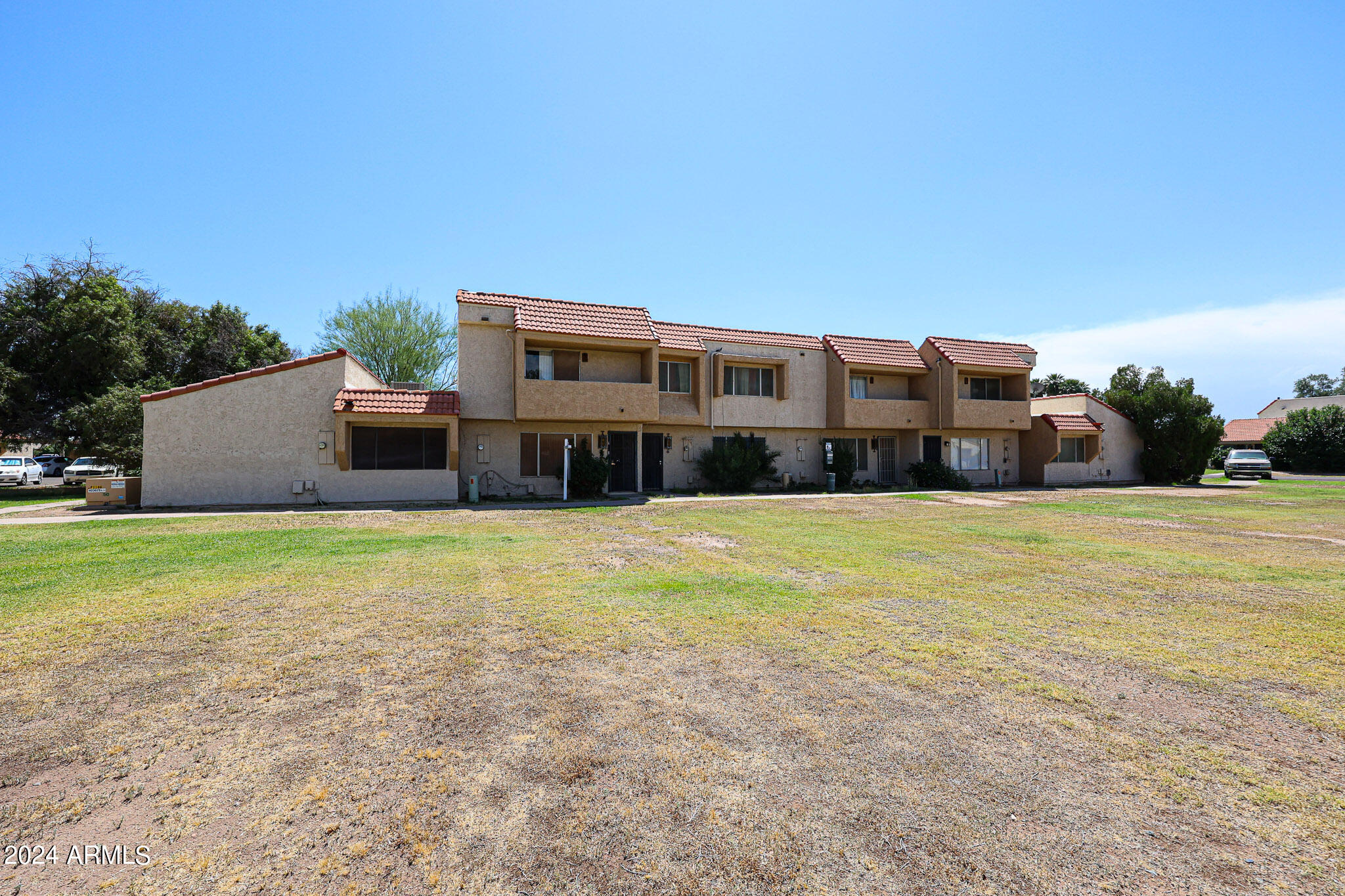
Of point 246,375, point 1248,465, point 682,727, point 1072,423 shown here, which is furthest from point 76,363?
point 1248,465

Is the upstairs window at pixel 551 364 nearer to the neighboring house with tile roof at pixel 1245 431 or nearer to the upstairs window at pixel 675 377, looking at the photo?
the upstairs window at pixel 675 377

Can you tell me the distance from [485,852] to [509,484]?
1993 centimetres

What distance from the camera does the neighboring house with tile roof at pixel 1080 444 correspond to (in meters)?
30.9

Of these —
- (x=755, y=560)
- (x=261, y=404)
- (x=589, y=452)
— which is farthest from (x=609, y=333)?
(x=755, y=560)

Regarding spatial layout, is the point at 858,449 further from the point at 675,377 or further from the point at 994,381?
the point at 675,377

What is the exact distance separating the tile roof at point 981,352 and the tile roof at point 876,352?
3.78 feet

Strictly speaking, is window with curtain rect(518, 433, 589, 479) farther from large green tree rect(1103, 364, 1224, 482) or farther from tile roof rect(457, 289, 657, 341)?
large green tree rect(1103, 364, 1224, 482)

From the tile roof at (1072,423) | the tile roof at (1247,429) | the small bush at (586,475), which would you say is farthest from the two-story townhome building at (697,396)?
the tile roof at (1247,429)

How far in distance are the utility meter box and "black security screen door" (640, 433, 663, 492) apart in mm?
16757

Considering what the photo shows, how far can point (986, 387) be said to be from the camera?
30.5m

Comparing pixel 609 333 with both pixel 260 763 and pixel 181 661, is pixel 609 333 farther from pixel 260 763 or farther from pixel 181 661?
pixel 260 763

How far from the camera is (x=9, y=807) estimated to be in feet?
9.50

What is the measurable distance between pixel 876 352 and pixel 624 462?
14174 mm
